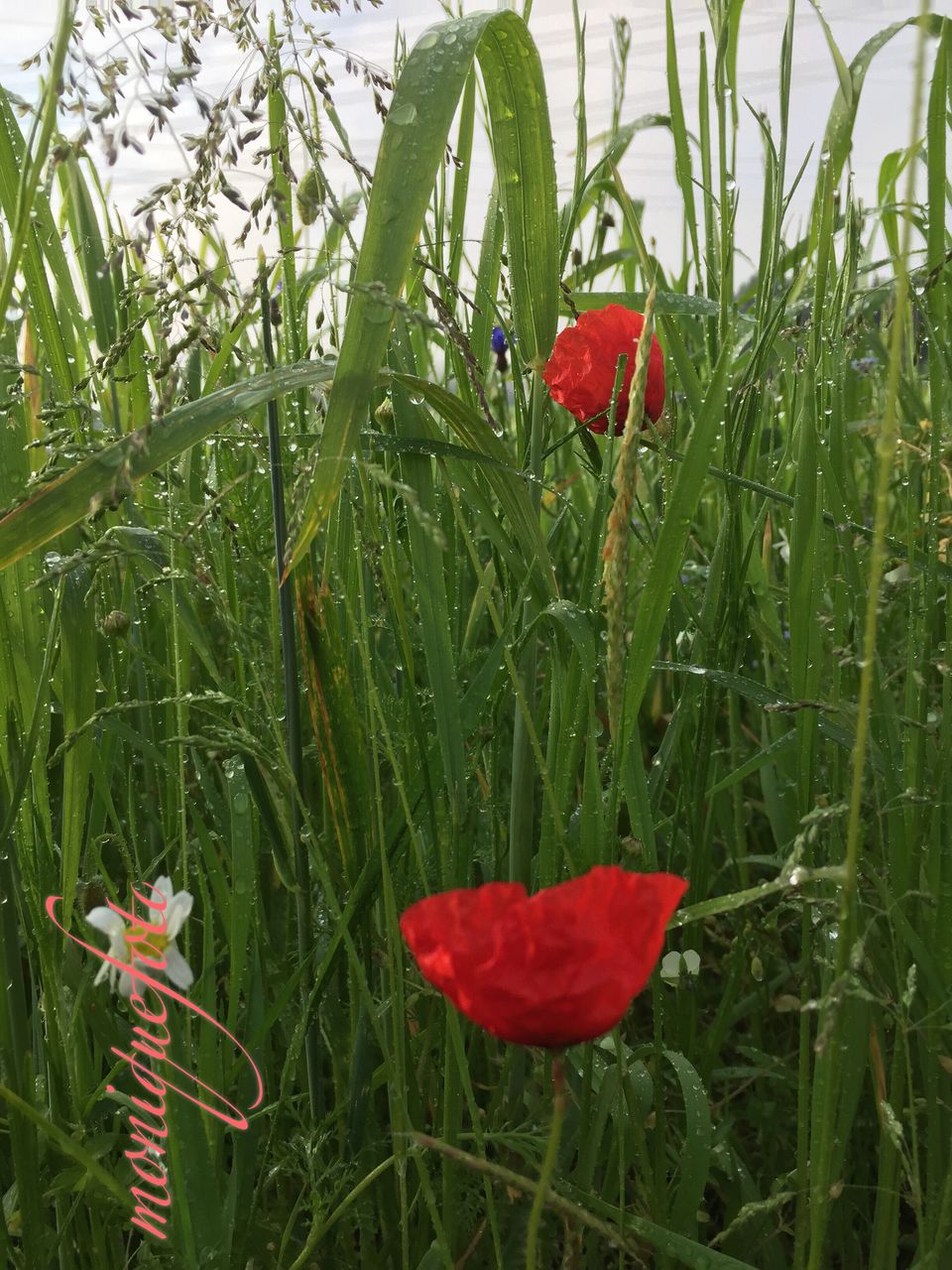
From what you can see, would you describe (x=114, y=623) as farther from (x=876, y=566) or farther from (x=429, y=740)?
(x=876, y=566)

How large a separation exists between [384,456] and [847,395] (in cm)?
62

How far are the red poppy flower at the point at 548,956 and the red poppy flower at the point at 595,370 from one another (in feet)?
1.33

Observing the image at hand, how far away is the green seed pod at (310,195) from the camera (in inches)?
22.2

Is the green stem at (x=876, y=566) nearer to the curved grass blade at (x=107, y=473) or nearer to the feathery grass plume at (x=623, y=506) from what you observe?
the feathery grass plume at (x=623, y=506)

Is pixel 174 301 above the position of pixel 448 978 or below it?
above

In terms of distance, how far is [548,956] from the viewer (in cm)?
40

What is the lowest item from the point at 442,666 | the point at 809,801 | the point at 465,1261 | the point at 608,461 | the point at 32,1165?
the point at 465,1261

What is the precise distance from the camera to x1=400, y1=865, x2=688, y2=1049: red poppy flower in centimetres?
39

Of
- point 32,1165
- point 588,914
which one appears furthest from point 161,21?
point 32,1165

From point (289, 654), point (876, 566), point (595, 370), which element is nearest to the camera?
point (876, 566)

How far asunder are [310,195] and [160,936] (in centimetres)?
39

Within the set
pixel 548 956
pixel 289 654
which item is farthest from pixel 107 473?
pixel 548 956

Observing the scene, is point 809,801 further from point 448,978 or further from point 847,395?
point 847,395

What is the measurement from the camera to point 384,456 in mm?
901
